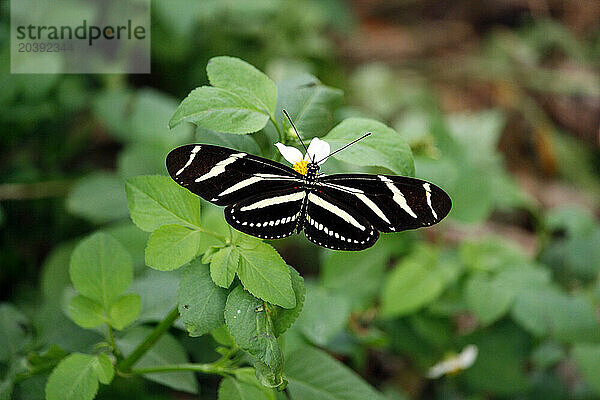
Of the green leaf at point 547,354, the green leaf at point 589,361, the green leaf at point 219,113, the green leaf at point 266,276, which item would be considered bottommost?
the green leaf at point 547,354

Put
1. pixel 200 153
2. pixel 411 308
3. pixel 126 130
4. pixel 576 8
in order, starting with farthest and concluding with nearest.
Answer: pixel 576 8 < pixel 126 130 < pixel 411 308 < pixel 200 153

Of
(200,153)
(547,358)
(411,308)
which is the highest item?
(200,153)

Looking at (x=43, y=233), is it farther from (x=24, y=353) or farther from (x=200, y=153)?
(x=200, y=153)

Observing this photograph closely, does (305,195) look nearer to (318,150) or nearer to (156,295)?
(318,150)

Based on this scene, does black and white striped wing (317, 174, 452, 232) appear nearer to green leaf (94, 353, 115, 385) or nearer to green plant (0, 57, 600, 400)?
green plant (0, 57, 600, 400)

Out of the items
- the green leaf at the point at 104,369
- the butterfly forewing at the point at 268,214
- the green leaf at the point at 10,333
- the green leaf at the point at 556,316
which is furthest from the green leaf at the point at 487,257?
the green leaf at the point at 10,333

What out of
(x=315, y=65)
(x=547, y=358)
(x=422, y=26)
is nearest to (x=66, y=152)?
(x=315, y=65)
